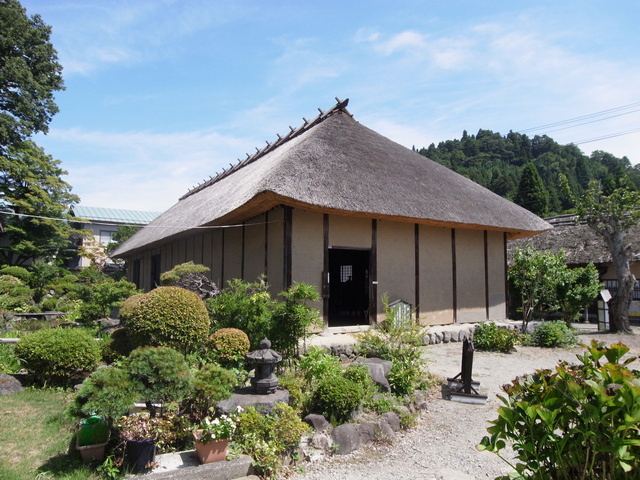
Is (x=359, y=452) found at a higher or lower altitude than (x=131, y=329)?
lower

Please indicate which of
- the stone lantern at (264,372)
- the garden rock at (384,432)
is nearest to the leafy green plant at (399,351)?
the garden rock at (384,432)

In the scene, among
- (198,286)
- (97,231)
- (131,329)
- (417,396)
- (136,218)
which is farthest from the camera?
(136,218)

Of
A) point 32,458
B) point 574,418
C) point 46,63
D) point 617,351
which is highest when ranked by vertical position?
point 46,63

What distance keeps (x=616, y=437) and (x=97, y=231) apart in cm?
3877

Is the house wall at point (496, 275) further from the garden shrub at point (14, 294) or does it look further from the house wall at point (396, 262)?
the garden shrub at point (14, 294)

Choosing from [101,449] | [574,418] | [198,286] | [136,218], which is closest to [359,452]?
[101,449]

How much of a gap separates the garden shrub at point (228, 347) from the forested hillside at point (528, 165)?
106ft

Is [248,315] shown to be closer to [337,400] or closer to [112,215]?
[337,400]

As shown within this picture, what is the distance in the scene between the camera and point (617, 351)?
2.54 m

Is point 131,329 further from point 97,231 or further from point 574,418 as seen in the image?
point 97,231

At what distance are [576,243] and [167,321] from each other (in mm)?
19171

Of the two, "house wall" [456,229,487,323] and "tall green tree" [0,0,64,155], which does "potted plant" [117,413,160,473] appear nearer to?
"house wall" [456,229,487,323]

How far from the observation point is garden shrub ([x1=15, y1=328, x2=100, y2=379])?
20.3 ft

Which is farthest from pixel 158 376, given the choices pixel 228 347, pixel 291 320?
pixel 291 320
